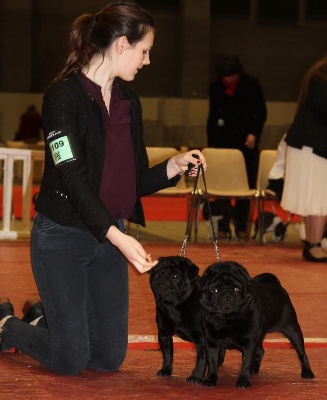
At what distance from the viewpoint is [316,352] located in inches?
179

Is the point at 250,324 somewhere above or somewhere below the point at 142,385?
above

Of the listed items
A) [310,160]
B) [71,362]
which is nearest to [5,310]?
[71,362]

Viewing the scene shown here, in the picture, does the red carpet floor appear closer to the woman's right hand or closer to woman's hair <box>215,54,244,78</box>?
the woman's right hand

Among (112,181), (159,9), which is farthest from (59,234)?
(159,9)

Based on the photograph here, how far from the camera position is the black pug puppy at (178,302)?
3.65m

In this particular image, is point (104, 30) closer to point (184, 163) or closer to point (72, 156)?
point (72, 156)

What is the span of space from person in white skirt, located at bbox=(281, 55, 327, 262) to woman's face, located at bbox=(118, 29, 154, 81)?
3.85m

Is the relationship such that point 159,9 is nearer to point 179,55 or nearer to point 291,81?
point 179,55

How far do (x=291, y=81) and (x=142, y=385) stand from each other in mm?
14008

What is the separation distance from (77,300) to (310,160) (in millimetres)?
4179

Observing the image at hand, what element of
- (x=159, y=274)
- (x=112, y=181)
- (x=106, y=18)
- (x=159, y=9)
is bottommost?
(x=159, y=274)

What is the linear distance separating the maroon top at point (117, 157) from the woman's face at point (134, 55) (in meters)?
0.15

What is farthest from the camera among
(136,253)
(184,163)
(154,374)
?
(154,374)

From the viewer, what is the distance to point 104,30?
3652mm
